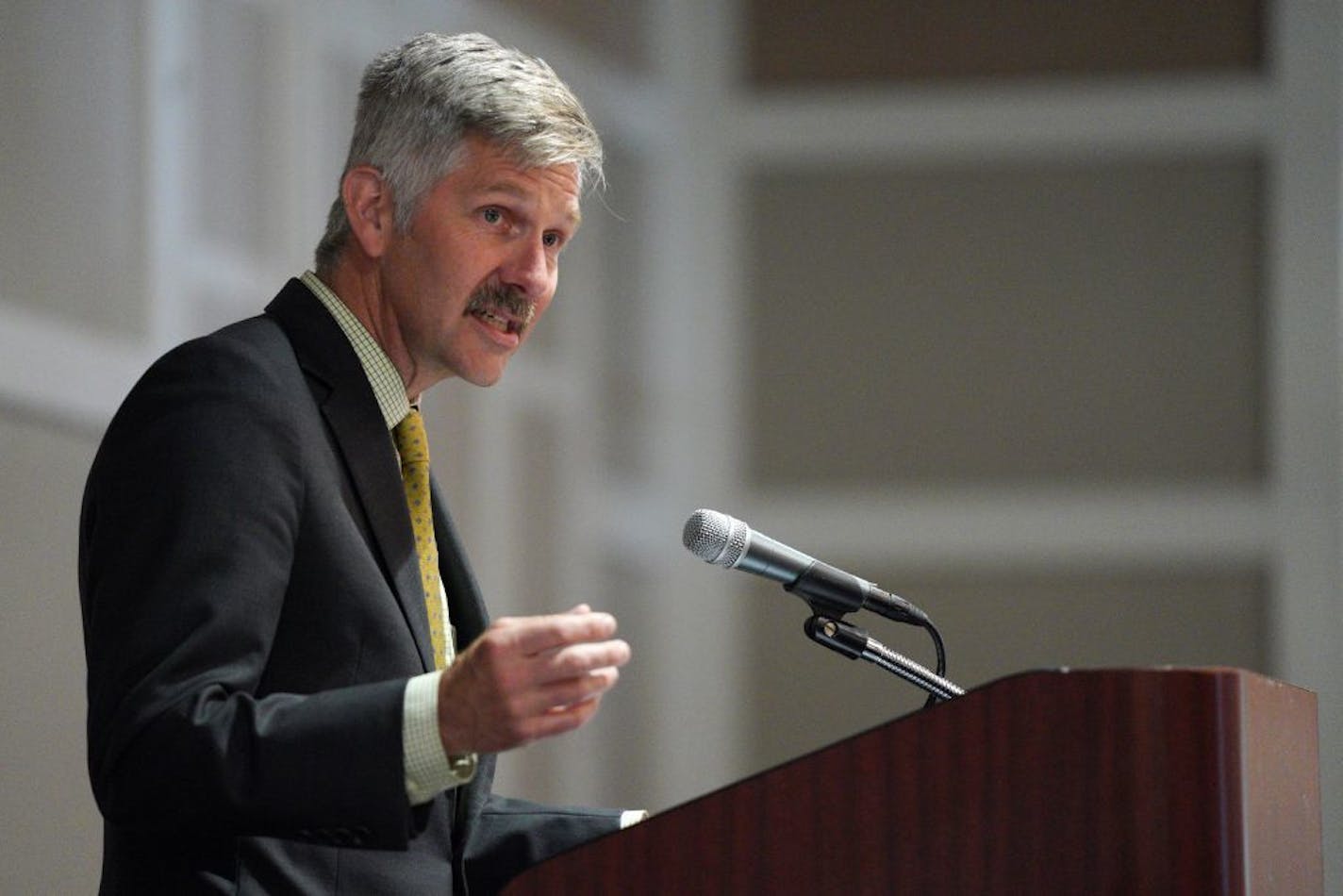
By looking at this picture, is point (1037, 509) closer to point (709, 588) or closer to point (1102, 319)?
point (1102, 319)

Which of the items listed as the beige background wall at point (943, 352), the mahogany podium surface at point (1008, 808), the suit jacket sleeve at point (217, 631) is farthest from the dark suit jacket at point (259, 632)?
the beige background wall at point (943, 352)

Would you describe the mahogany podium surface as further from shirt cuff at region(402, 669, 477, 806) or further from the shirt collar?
the shirt collar

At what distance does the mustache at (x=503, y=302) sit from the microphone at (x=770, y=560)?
0.37m

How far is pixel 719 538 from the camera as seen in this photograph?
1.64 metres

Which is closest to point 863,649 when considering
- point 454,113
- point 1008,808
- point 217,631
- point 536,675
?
point 1008,808

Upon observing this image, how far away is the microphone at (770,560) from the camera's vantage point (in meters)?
1.64

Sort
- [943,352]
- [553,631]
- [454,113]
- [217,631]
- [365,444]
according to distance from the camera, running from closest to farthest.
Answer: [553,631] < [217,631] < [365,444] < [454,113] < [943,352]

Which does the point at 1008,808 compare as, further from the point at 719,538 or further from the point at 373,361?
the point at 373,361

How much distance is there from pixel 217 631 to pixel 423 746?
209mm

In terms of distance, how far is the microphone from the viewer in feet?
5.39

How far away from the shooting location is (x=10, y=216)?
2.77 metres

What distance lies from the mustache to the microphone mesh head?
0.38 meters

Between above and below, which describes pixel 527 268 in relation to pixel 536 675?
above

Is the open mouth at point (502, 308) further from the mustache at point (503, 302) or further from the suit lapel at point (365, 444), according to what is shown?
A: the suit lapel at point (365, 444)
